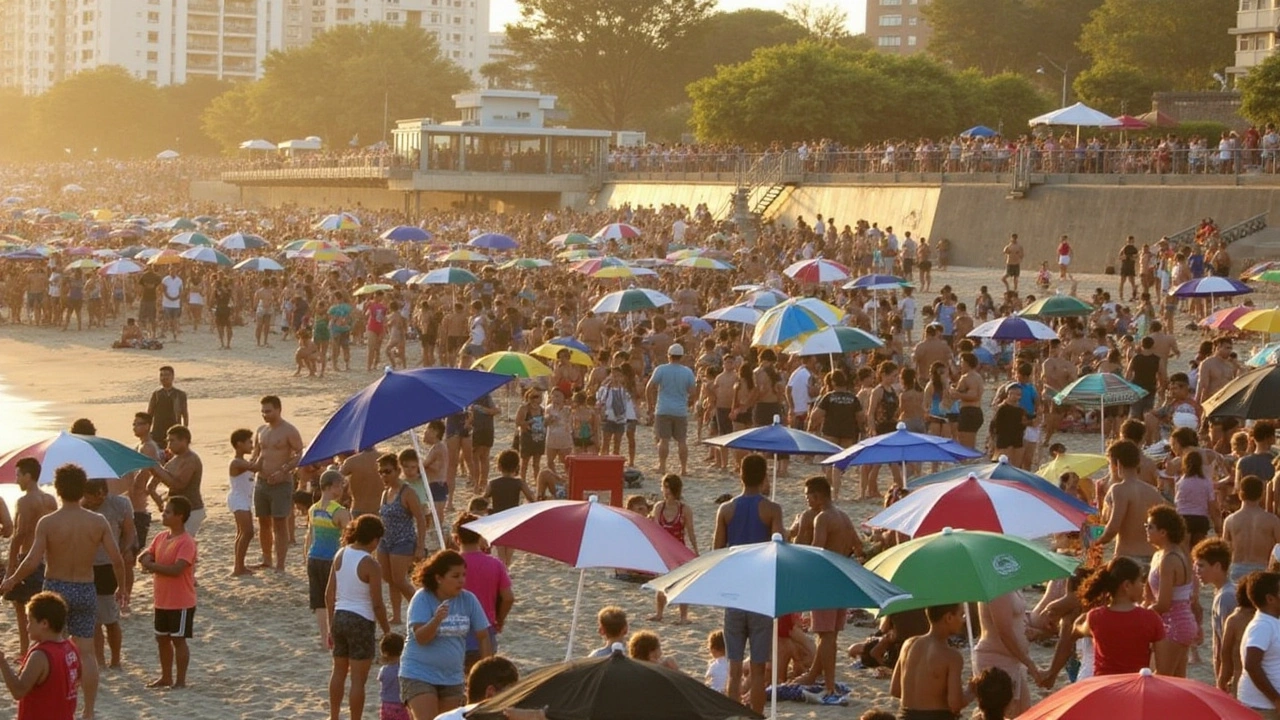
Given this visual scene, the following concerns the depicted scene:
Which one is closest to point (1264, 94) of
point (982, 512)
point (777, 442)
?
point (777, 442)

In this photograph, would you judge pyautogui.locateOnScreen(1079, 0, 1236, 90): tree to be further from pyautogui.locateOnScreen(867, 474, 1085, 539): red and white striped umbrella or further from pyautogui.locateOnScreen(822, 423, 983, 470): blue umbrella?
pyautogui.locateOnScreen(867, 474, 1085, 539): red and white striped umbrella

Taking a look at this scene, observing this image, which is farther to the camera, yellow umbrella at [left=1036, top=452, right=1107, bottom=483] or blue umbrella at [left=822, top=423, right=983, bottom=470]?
yellow umbrella at [left=1036, top=452, right=1107, bottom=483]

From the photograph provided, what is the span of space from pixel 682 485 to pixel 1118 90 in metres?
47.9

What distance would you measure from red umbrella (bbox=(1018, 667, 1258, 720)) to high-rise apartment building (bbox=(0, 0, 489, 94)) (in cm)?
14495

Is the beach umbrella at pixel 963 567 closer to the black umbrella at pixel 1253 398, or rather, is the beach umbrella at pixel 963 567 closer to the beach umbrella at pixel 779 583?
the beach umbrella at pixel 779 583

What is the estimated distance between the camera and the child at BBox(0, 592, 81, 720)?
7152 mm

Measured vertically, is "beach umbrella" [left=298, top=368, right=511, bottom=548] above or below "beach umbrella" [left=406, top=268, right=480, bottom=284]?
below

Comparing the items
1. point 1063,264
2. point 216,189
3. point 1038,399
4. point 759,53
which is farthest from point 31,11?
point 1038,399

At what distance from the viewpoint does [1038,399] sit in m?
18.1

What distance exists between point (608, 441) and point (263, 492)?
5023mm

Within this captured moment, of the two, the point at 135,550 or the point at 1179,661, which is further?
the point at 135,550

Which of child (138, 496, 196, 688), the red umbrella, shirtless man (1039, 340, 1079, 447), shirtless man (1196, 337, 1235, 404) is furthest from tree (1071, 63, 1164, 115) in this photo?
the red umbrella

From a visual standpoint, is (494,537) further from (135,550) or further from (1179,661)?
(135,550)

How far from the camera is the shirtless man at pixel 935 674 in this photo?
6.95 meters
